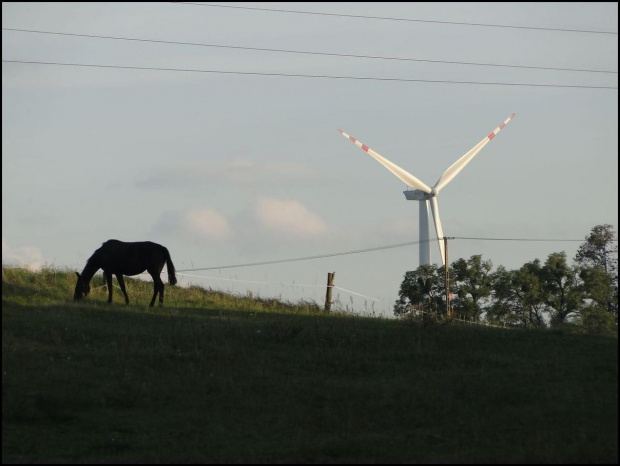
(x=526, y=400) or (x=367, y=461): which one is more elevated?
(x=526, y=400)

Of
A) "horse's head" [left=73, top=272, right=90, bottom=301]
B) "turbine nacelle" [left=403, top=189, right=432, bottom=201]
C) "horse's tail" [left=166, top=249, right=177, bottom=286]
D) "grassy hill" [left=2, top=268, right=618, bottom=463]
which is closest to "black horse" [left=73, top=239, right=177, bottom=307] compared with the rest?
"horse's tail" [left=166, top=249, right=177, bottom=286]

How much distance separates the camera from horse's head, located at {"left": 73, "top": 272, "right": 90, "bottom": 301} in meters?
25.8

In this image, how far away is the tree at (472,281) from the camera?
56.7 m

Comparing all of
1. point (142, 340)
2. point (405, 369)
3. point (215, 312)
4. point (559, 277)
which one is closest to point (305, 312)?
point (215, 312)

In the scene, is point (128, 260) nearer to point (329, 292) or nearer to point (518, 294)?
point (329, 292)

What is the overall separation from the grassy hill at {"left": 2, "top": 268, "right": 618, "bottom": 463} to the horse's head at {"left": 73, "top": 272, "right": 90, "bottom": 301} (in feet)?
10.5

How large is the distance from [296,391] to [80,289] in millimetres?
11461

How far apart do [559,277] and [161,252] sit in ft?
113

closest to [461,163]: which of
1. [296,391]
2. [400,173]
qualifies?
[400,173]

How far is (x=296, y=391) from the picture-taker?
16.1 metres

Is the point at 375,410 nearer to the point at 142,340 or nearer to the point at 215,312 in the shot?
the point at 142,340

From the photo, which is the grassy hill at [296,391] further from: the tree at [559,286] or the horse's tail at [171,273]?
the tree at [559,286]

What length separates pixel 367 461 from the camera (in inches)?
487

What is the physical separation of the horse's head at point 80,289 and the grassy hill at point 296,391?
10.5 feet
